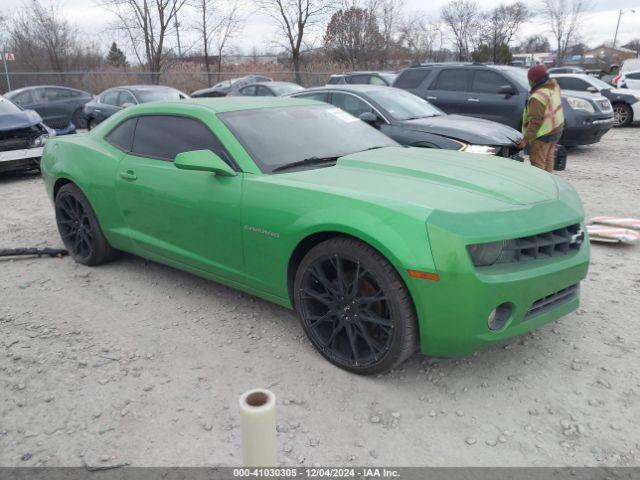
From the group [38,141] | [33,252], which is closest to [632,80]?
[38,141]

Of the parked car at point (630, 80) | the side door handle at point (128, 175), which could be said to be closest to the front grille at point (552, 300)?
the side door handle at point (128, 175)

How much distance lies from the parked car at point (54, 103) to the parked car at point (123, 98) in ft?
2.89

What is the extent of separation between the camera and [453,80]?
34.1ft

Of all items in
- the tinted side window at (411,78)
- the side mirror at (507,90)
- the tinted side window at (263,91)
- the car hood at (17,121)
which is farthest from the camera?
the tinted side window at (263,91)

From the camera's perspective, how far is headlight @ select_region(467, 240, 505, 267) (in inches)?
105

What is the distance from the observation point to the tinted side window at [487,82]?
995cm

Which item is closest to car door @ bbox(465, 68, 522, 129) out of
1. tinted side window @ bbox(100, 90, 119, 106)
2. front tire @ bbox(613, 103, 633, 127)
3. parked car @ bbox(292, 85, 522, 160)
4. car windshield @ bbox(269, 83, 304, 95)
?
parked car @ bbox(292, 85, 522, 160)

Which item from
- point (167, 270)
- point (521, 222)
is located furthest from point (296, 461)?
point (167, 270)

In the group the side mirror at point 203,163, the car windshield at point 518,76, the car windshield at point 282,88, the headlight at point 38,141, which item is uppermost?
the car windshield at point 518,76

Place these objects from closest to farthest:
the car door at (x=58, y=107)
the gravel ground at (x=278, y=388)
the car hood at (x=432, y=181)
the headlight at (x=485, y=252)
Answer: the gravel ground at (x=278, y=388) → the headlight at (x=485, y=252) → the car hood at (x=432, y=181) → the car door at (x=58, y=107)

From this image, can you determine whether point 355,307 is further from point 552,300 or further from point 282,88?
point 282,88

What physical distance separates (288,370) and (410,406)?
0.75m

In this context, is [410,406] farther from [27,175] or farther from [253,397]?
[27,175]

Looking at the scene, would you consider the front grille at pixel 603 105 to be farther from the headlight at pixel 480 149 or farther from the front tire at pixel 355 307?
the front tire at pixel 355 307
